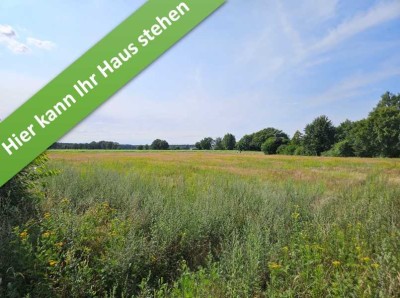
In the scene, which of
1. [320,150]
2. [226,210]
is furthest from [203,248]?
[320,150]

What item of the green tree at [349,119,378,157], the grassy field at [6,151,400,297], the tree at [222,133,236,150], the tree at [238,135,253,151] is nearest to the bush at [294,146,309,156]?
the green tree at [349,119,378,157]

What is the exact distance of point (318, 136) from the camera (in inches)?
2778

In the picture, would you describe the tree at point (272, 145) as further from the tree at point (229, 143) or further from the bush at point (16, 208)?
the bush at point (16, 208)

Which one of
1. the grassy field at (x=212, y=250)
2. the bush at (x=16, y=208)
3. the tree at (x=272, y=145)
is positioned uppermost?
the tree at (x=272, y=145)

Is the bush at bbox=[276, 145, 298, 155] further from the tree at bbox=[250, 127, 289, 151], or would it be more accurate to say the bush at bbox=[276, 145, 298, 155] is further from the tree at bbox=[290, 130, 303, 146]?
the tree at bbox=[250, 127, 289, 151]

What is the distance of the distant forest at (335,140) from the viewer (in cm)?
5472

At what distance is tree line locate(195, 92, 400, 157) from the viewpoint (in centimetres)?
5469

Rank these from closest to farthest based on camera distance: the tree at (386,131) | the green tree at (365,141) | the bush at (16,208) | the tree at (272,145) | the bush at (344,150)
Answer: the bush at (16,208) → the tree at (386,131) → the green tree at (365,141) → the bush at (344,150) → the tree at (272,145)

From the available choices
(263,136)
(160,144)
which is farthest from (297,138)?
(160,144)

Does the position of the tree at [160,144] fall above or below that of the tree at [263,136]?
below

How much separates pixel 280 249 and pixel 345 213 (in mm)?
1874

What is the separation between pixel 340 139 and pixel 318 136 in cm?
796

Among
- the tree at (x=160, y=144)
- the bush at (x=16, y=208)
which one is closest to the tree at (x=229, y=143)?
the tree at (x=160, y=144)

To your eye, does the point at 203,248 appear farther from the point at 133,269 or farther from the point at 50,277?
the point at 50,277
